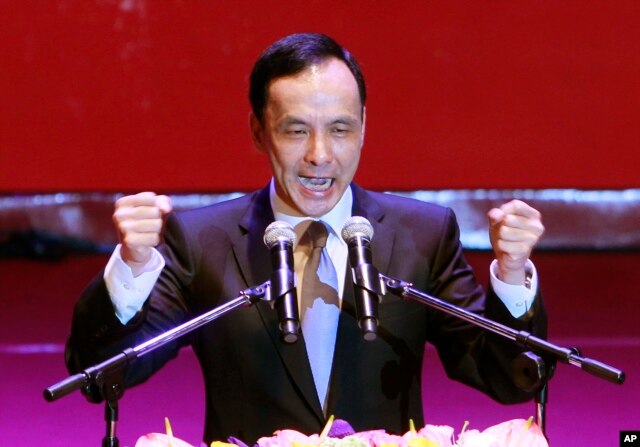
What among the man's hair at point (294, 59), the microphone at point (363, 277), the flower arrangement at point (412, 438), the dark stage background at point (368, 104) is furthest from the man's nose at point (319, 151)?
the dark stage background at point (368, 104)

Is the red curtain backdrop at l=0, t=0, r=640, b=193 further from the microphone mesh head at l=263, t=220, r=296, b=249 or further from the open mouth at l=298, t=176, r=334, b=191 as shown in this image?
the microphone mesh head at l=263, t=220, r=296, b=249

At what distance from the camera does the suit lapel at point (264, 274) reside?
6.20ft

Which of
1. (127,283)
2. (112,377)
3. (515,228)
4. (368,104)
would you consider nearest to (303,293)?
(127,283)

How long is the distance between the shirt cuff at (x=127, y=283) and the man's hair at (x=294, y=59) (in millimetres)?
417

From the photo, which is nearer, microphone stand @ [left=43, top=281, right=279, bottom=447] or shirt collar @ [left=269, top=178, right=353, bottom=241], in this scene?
microphone stand @ [left=43, top=281, right=279, bottom=447]

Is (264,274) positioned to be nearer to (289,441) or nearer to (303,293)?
(303,293)

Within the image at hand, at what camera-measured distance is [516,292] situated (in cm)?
174

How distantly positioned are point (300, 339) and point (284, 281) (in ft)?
1.43

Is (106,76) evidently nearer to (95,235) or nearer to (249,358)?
(95,235)

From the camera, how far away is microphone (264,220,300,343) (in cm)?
145

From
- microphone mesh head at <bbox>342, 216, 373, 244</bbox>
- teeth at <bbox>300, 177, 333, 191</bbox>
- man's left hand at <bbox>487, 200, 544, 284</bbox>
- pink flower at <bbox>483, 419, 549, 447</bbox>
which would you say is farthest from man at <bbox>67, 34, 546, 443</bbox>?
pink flower at <bbox>483, 419, 549, 447</bbox>

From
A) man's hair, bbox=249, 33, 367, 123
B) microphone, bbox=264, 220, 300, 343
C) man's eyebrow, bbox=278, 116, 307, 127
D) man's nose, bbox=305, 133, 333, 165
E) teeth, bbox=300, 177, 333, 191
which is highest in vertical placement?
man's hair, bbox=249, 33, 367, 123

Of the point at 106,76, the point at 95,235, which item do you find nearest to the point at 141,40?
the point at 106,76

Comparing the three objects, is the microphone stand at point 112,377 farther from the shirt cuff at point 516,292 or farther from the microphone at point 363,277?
the shirt cuff at point 516,292
